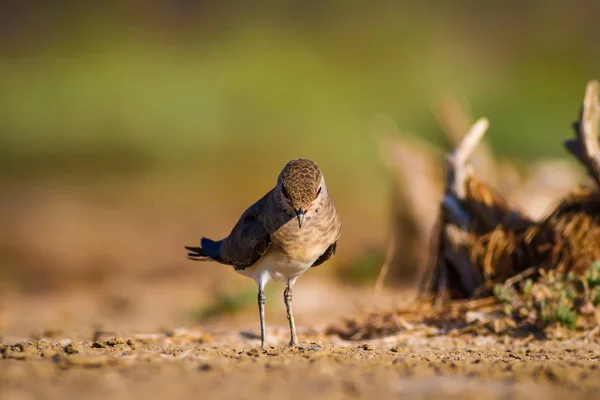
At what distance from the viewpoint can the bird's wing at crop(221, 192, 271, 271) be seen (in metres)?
5.81

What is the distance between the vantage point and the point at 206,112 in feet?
75.9

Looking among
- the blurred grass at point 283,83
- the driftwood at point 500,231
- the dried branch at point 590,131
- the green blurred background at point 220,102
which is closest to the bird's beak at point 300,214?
the driftwood at point 500,231

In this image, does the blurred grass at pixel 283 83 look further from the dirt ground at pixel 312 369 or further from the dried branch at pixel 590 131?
the dirt ground at pixel 312 369

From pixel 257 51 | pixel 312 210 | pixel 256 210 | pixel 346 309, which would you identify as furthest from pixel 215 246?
pixel 257 51

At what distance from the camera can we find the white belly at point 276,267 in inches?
228

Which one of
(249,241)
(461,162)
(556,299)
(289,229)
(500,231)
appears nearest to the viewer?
(289,229)

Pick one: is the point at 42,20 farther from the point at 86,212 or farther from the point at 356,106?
the point at 86,212

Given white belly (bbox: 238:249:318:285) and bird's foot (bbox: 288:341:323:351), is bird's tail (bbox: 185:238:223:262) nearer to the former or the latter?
white belly (bbox: 238:249:318:285)

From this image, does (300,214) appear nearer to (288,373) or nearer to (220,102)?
(288,373)

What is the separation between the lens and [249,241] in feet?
19.3

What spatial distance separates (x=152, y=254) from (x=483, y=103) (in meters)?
11.8

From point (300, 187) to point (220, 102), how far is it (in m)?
18.5

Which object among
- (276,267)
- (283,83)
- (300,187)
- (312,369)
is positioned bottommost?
(312,369)

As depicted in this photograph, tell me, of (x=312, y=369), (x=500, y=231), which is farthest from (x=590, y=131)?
(x=312, y=369)
